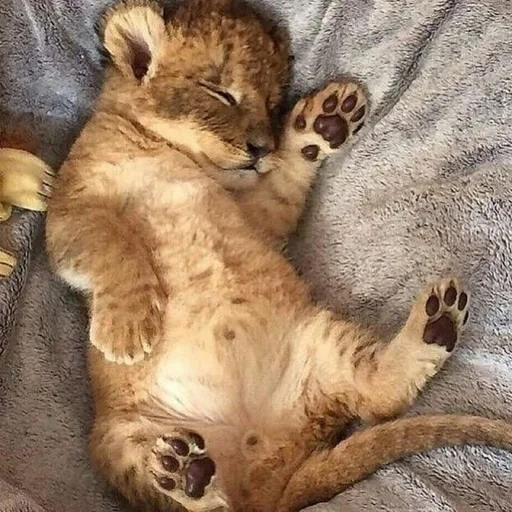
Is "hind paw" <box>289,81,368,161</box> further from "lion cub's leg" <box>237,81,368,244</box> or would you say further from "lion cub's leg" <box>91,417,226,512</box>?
"lion cub's leg" <box>91,417,226,512</box>

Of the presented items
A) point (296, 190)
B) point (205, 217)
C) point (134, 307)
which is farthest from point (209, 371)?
point (296, 190)

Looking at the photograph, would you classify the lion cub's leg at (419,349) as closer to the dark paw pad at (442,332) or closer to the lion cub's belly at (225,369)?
the dark paw pad at (442,332)

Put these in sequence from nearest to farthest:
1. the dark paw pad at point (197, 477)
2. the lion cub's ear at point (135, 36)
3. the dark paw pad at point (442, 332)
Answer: the dark paw pad at point (197, 477), the dark paw pad at point (442, 332), the lion cub's ear at point (135, 36)

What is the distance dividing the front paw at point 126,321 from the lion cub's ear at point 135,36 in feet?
1.43

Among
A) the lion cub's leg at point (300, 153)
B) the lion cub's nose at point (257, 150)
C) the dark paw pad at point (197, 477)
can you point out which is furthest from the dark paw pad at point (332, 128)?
the dark paw pad at point (197, 477)

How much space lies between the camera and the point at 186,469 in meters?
1.63

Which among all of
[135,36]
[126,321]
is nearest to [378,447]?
[126,321]

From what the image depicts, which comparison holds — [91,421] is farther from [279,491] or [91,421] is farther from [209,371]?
[279,491]

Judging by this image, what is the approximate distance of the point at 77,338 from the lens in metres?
1.96

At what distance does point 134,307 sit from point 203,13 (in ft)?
1.93

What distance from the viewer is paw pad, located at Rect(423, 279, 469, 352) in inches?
68.1

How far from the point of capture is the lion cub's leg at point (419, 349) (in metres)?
1.74

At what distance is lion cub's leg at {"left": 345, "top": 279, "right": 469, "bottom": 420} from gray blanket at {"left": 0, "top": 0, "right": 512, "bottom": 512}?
43mm

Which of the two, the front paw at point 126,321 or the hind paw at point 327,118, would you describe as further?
the hind paw at point 327,118
